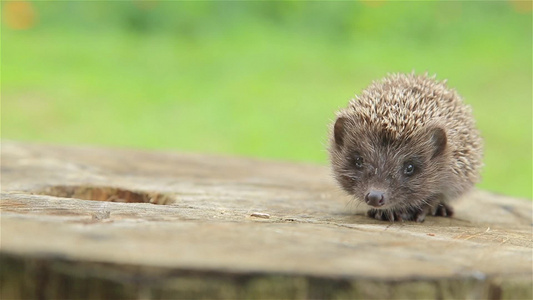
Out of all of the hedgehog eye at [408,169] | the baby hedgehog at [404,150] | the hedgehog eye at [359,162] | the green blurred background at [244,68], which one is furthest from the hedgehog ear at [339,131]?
the green blurred background at [244,68]

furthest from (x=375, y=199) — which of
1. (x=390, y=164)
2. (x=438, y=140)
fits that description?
(x=438, y=140)

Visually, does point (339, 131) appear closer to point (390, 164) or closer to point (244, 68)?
point (390, 164)

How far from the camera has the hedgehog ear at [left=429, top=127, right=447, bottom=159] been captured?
4.99 meters

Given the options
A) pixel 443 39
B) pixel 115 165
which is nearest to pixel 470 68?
pixel 443 39

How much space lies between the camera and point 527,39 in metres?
12.9

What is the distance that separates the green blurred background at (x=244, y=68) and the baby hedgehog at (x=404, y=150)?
552 cm

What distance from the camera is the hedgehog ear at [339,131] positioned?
5203 millimetres

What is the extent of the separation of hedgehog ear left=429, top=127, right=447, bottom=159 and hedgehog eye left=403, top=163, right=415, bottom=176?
0.74 feet

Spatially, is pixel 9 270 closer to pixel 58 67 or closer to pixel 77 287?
pixel 77 287

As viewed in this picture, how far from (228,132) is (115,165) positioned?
5198 mm

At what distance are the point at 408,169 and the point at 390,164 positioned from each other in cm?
23

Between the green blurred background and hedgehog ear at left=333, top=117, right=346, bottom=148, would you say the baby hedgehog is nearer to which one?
hedgehog ear at left=333, top=117, right=346, bottom=148

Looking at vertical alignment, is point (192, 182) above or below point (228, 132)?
below

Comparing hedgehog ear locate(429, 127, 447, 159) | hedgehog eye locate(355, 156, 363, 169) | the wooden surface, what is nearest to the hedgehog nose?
the wooden surface
